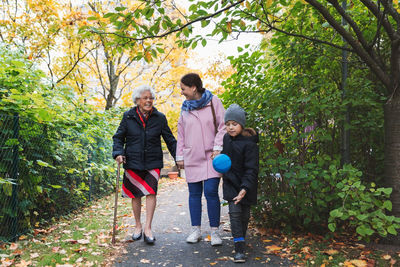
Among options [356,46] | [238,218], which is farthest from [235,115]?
[356,46]

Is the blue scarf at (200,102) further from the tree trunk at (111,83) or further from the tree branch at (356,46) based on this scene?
the tree trunk at (111,83)

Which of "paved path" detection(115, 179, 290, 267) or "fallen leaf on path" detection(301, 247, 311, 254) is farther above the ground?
"fallen leaf on path" detection(301, 247, 311, 254)

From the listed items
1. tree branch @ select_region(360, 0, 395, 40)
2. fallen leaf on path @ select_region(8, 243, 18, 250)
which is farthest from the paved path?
tree branch @ select_region(360, 0, 395, 40)

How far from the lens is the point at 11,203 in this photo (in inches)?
154

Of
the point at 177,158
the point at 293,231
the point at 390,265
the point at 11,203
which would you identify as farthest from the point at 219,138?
the point at 11,203

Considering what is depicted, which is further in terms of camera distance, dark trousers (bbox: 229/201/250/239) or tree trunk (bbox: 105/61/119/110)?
tree trunk (bbox: 105/61/119/110)

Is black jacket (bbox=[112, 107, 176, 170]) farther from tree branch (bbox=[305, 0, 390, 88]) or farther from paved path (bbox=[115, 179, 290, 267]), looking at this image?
tree branch (bbox=[305, 0, 390, 88])

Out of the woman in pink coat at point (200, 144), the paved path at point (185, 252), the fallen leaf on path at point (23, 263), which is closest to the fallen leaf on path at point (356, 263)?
the paved path at point (185, 252)

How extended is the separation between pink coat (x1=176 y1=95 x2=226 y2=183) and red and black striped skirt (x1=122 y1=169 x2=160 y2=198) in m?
0.48

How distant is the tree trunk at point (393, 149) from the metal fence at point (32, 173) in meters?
4.02

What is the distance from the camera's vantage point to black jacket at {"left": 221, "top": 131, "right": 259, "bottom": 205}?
10.9 feet

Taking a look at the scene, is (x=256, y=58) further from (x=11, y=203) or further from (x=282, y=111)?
(x=11, y=203)

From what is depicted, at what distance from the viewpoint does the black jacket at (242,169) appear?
332cm

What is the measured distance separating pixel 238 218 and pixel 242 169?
0.52 meters
